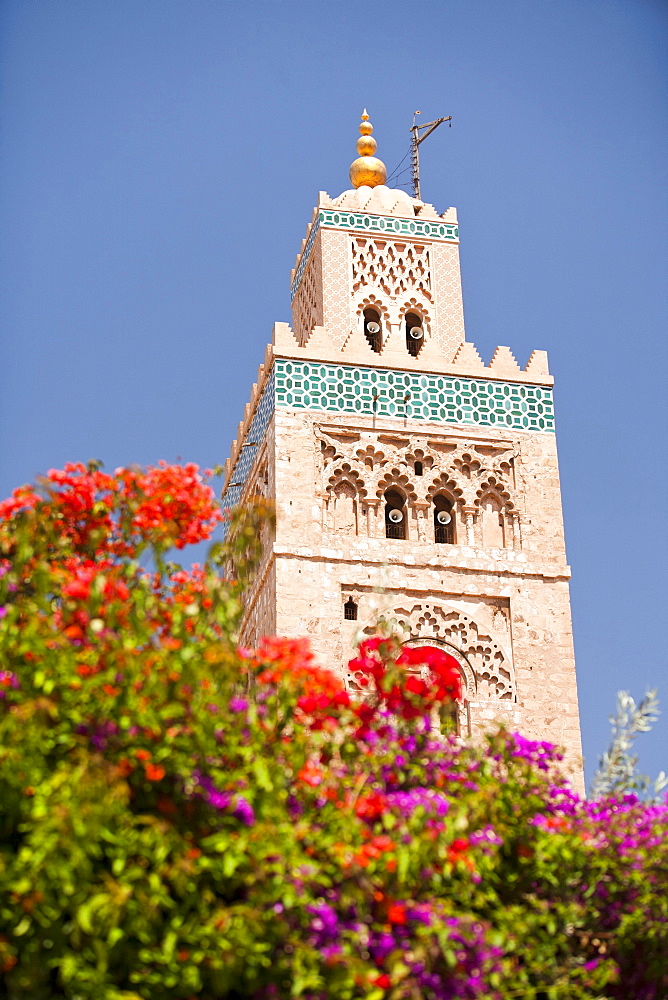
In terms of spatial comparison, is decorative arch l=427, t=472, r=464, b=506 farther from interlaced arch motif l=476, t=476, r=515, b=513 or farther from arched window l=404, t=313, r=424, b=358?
arched window l=404, t=313, r=424, b=358

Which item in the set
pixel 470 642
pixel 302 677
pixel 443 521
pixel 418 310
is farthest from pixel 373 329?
pixel 302 677

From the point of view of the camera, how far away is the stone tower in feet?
61.8

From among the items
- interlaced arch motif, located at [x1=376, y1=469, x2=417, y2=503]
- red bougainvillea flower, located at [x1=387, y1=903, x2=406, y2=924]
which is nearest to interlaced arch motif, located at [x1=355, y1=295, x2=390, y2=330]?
interlaced arch motif, located at [x1=376, y1=469, x2=417, y2=503]

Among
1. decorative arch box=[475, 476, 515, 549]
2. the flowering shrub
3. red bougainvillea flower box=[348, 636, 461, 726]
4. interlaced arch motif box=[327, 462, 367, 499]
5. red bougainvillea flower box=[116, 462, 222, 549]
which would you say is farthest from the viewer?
decorative arch box=[475, 476, 515, 549]

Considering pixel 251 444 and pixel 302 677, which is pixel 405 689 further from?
pixel 251 444

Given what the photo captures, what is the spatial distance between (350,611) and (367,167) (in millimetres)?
6877

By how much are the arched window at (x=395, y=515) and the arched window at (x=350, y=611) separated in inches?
45.6

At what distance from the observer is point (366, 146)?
23.0m

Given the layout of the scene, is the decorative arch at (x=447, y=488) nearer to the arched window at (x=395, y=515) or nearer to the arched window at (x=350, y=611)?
the arched window at (x=395, y=515)

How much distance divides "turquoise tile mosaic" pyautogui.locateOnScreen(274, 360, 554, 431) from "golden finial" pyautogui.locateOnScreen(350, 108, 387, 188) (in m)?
3.69

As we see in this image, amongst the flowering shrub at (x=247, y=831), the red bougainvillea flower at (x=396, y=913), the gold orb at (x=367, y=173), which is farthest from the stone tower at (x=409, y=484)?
the red bougainvillea flower at (x=396, y=913)

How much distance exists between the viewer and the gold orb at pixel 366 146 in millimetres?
22984

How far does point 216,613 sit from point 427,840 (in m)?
1.78

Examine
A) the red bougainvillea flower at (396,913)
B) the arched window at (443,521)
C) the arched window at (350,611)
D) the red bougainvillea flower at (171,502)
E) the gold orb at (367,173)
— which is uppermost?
the gold orb at (367,173)
